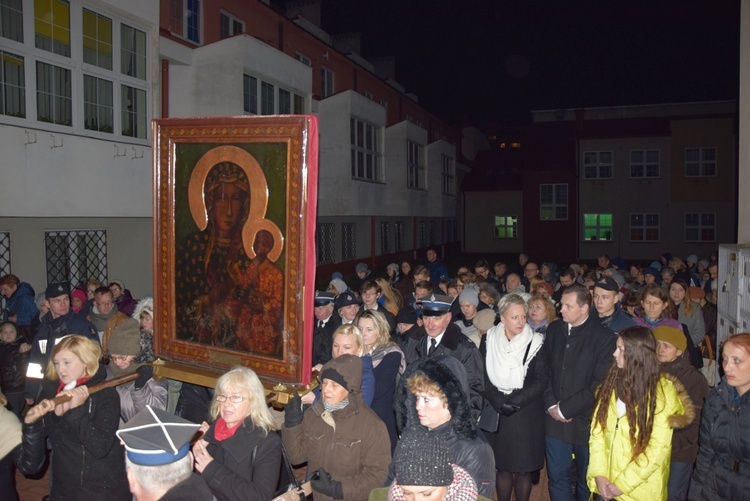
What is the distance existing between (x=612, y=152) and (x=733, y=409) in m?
32.9

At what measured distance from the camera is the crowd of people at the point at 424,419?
3270 millimetres

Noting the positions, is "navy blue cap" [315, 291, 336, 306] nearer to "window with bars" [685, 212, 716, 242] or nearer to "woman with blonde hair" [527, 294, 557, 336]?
"woman with blonde hair" [527, 294, 557, 336]

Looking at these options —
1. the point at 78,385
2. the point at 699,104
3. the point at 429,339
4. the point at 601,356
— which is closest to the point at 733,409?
the point at 601,356

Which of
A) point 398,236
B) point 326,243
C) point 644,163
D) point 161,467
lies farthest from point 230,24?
point 644,163

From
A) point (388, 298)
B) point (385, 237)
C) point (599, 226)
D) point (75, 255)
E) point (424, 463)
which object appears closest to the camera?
point (424, 463)

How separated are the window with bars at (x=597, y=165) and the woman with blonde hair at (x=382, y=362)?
31786 mm

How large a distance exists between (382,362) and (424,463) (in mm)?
2518

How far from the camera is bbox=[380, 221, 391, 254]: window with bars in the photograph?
26684 mm

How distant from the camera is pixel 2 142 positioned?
8.74 metres

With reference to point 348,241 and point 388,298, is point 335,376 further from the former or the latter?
point 348,241

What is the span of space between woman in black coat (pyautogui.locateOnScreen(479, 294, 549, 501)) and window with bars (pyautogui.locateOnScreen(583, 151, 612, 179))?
3164 centimetres

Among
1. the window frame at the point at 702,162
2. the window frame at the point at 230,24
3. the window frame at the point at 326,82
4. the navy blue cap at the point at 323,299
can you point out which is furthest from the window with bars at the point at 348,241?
the window frame at the point at 702,162

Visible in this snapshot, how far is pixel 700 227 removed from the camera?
32.2 m

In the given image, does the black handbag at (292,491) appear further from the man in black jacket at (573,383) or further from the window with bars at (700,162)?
the window with bars at (700,162)
